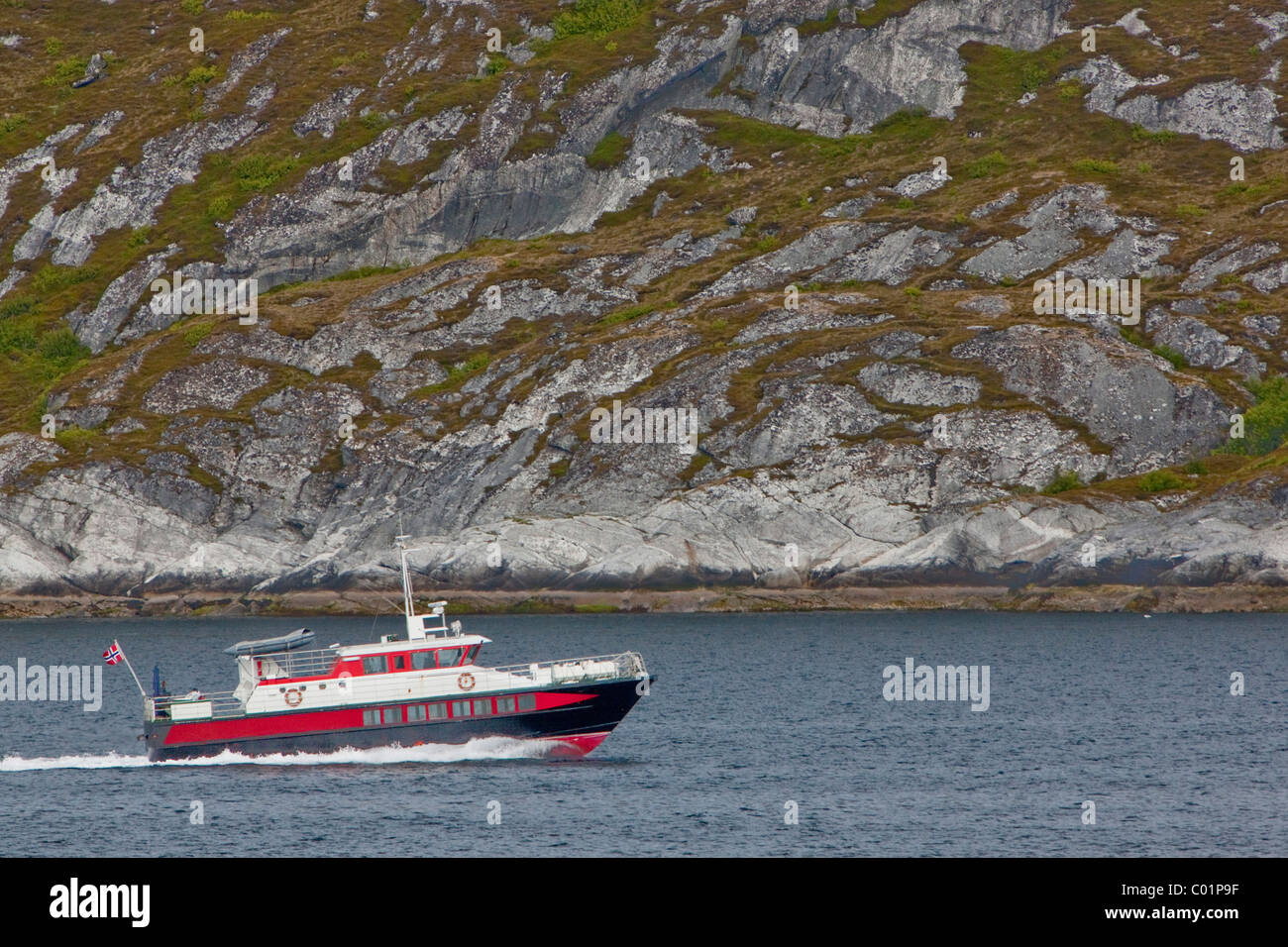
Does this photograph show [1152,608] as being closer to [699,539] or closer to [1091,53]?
[699,539]

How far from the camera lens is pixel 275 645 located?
189 feet

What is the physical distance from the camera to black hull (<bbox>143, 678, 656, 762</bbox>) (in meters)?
57.2

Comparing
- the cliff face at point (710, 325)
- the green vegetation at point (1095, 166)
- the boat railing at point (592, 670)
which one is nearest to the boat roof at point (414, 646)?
the boat railing at point (592, 670)

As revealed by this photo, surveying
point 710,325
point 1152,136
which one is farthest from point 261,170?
point 1152,136

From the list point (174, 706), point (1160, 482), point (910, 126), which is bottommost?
point (174, 706)

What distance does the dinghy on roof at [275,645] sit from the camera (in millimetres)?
56938

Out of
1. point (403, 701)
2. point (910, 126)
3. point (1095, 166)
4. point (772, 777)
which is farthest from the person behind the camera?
point (910, 126)

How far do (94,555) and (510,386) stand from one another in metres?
43.1

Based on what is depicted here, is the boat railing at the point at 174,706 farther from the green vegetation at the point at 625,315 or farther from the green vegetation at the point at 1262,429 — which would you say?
the green vegetation at the point at 625,315

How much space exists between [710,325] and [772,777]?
9779 centimetres

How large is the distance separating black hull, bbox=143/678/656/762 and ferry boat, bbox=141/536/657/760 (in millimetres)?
40

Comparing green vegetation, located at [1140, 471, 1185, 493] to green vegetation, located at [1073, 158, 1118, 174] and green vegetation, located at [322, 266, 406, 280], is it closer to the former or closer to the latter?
green vegetation, located at [1073, 158, 1118, 174]

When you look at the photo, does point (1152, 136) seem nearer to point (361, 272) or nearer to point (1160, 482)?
point (1160, 482)

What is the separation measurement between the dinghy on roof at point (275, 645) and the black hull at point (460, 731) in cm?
273
